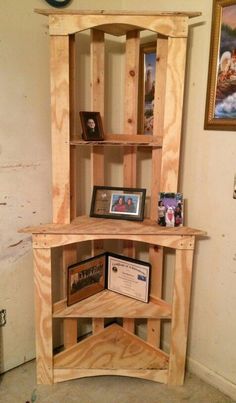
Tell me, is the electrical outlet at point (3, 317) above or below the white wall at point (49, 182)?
below

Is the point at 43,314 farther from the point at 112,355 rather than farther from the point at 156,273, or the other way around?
the point at 156,273

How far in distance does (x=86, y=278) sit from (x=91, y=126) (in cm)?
82

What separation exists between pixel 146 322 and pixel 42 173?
1141 mm

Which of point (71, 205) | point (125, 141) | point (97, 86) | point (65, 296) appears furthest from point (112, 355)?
point (97, 86)

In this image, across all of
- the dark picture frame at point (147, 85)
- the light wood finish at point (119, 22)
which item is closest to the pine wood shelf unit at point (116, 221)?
the light wood finish at point (119, 22)

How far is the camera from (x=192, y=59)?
162cm

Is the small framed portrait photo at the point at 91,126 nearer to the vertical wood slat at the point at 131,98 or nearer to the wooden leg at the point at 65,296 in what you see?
the vertical wood slat at the point at 131,98

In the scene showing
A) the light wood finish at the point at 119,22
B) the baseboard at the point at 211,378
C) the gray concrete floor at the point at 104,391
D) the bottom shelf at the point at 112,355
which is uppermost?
the light wood finish at the point at 119,22

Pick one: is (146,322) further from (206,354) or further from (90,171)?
(90,171)

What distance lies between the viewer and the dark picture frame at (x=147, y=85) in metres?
1.78

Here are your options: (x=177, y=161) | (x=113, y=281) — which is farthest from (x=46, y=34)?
(x=113, y=281)

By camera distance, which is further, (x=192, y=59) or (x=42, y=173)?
(x=42, y=173)

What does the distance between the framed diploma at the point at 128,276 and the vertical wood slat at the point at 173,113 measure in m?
0.47

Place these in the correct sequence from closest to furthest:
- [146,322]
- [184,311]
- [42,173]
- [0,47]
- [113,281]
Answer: [0,47], [184,311], [42,173], [113,281], [146,322]
